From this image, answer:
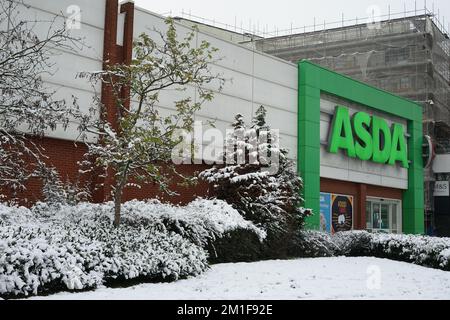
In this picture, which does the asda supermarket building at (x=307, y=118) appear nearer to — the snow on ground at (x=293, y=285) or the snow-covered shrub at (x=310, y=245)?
the snow-covered shrub at (x=310, y=245)

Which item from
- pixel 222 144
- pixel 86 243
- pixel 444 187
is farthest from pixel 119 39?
pixel 444 187

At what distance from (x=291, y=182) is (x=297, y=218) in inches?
49.0

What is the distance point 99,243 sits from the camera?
1027 cm

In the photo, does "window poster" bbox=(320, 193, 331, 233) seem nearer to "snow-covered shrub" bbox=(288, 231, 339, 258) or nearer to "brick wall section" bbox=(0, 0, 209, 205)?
"snow-covered shrub" bbox=(288, 231, 339, 258)

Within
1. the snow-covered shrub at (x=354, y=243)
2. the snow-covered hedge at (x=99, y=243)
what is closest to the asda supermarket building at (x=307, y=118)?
the snow-covered shrub at (x=354, y=243)

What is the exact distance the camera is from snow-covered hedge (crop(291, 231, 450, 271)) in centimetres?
1664

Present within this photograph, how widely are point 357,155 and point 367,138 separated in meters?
1.19

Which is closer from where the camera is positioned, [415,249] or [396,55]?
[415,249]

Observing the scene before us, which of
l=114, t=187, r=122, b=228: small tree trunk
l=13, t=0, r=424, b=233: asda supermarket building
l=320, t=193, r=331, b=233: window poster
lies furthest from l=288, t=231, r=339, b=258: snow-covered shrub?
l=114, t=187, r=122, b=228: small tree trunk

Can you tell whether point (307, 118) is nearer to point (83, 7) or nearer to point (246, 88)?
point (246, 88)

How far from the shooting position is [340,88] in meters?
25.7

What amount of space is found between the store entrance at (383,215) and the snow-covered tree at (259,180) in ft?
33.9

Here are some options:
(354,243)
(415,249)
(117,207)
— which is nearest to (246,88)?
(354,243)
